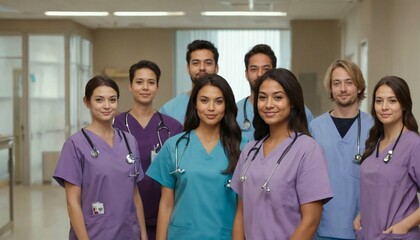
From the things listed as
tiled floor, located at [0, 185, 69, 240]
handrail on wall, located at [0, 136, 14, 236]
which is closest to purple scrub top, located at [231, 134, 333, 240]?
tiled floor, located at [0, 185, 69, 240]

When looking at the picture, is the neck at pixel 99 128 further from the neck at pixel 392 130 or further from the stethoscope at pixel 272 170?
the neck at pixel 392 130

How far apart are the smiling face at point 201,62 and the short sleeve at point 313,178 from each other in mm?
1216

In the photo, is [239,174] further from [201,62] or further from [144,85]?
[201,62]

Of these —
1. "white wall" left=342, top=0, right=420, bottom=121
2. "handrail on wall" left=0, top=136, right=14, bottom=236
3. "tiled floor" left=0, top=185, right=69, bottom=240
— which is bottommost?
"tiled floor" left=0, top=185, right=69, bottom=240

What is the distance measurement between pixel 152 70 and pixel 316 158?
118cm

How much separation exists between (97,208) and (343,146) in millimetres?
1137

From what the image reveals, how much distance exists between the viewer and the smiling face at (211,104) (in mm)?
2400

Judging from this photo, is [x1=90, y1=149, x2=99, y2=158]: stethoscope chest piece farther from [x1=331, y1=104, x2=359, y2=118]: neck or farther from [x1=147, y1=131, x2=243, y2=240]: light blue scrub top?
[x1=331, y1=104, x2=359, y2=118]: neck

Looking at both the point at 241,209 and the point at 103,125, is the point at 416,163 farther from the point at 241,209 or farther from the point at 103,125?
the point at 103,125

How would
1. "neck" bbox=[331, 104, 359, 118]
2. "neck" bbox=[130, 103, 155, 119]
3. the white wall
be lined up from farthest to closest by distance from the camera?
1. the white wall
2. "neck" bbox=[130, 103, 155, 119]
3. "neck" bbox=[331, 104, 359, 118]

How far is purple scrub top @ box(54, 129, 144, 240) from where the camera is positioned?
2.47 meters

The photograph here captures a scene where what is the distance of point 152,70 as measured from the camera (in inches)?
117

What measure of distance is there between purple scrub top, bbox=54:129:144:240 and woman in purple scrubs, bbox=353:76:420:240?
38.3 inches

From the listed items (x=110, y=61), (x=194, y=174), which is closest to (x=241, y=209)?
(x=194, y=174)
